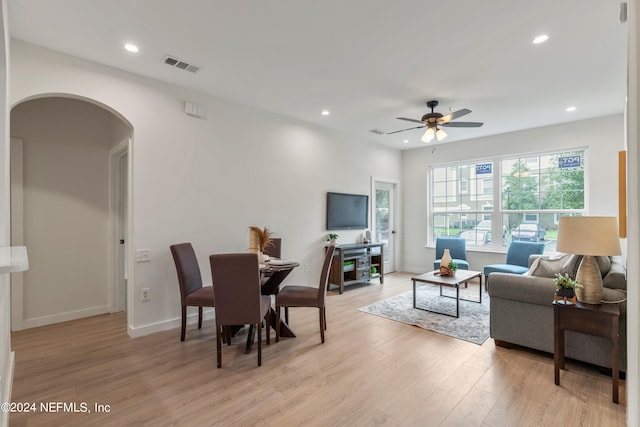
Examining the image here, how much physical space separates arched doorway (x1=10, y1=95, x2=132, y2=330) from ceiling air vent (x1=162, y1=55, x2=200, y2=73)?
2.70ft

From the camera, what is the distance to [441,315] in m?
4.00

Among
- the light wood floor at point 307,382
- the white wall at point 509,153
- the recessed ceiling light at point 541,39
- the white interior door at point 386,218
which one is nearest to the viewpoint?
the light wood floor at point 307,382

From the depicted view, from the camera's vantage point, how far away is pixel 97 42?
276 centimetres

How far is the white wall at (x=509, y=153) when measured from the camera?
15.6 feet

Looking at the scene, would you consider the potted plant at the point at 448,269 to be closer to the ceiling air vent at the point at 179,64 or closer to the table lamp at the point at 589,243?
the table lamp at the point at 589,243

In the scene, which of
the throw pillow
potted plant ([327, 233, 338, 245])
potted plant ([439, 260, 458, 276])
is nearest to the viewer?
the throw pillow

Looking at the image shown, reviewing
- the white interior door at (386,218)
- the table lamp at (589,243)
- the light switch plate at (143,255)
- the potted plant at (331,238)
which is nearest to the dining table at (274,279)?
the light switch plate at (143,255)

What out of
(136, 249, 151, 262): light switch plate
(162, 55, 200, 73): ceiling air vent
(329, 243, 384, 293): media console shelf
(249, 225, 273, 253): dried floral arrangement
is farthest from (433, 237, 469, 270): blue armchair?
(162, 55, 200, 73): ceiling air vent

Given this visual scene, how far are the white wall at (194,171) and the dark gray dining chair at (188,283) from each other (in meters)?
0.30

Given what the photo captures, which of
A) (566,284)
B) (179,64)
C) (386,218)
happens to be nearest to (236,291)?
(179,64)

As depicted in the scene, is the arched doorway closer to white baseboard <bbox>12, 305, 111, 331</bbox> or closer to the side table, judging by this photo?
white baseboard <bbox>12, 305, 111, 331</bbox>

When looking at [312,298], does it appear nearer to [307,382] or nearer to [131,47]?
[307,382]

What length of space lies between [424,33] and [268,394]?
3.13 meters

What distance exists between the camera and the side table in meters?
2.19
